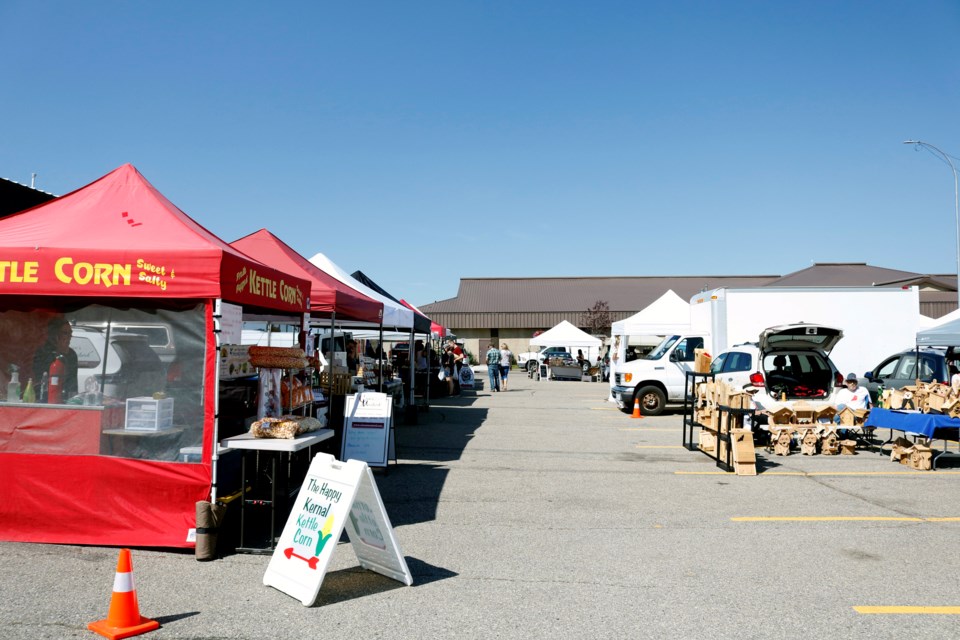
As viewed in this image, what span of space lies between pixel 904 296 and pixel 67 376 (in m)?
17.5

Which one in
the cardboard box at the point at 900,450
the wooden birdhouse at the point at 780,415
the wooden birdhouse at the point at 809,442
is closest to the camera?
the cardboard box at the point at 900,450

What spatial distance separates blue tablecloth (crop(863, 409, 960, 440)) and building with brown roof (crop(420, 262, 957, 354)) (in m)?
41.5

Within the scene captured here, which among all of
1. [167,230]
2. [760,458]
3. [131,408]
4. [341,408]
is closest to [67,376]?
[131,408]

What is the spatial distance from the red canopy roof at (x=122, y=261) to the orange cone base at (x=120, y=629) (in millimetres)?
2527

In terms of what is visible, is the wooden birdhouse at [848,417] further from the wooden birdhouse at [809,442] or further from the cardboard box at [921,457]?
the cardboard box at [921,457]

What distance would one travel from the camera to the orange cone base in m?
4.14

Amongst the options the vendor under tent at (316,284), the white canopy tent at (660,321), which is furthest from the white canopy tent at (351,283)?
the white canopy tent at (660,321)

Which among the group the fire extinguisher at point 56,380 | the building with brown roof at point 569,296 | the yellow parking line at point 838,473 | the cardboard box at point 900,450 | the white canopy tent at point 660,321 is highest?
the building with brown roof at point 569,296

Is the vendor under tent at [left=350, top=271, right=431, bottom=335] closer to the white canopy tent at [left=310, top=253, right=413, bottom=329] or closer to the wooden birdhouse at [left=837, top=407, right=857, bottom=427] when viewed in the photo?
the white canopy tent at [left=310, top=253, right=413, bottom=329]

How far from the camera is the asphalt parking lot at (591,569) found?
4.43m

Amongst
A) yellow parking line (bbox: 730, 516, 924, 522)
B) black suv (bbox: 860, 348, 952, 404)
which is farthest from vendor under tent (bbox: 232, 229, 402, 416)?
black suv (bbox: 860, 348, 952, 404)

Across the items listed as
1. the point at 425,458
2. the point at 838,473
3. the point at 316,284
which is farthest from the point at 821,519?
the point at 316,284

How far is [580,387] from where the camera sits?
96.3ft

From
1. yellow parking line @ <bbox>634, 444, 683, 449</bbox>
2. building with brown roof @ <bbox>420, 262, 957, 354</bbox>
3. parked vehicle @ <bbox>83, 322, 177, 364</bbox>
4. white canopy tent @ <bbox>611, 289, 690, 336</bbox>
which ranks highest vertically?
building with brown roof @ <bbox>420, 262, 957, 354</bbox>
